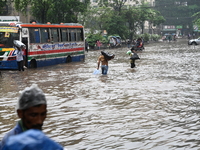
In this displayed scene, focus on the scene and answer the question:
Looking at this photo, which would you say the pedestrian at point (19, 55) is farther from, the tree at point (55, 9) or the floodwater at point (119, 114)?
the tree at point (55, 9)

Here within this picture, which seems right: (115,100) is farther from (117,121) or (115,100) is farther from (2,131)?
(2,131)

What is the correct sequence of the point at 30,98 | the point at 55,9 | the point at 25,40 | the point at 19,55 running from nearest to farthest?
1. the point at 30,98
2. the point at 19,55
3. the point at 25,40
4. the point at 55,9

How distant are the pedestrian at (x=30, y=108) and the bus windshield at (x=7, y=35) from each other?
1930 centimetres

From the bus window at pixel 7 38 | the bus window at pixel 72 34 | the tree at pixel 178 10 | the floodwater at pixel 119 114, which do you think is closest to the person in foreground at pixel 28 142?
the floodwater at pixel 119 114

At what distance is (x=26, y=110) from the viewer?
2479 mm

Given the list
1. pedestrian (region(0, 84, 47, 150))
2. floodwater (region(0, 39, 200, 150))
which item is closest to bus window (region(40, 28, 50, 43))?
floodwater (region(0, 39, 200, 150))

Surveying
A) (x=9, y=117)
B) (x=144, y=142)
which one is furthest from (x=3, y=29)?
(x=144, y=142)

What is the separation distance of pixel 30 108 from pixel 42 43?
21831 millimetres

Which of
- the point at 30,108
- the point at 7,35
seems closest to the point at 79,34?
the point at 7,35

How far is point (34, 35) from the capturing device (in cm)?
2319

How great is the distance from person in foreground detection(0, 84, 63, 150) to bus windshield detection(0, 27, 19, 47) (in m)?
19.3

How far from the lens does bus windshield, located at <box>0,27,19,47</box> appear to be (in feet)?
70.0

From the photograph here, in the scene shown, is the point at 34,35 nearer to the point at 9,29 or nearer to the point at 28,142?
the point at 9,29

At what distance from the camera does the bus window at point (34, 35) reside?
22.8 metres
